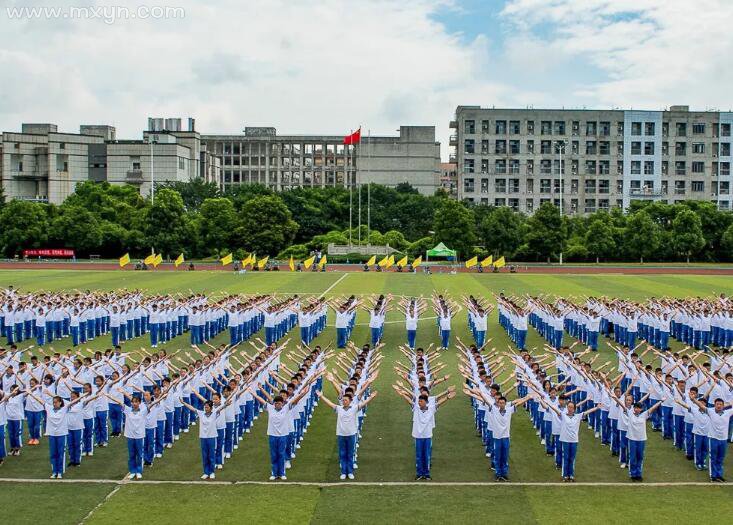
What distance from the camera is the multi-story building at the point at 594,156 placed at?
88500 mm

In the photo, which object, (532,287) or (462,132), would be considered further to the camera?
(462,132)

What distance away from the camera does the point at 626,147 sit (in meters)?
88.9

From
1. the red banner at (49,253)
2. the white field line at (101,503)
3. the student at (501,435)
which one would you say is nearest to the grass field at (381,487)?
the white field line at (101,503)

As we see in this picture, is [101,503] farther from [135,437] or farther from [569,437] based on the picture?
[569,437]

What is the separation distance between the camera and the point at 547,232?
211 feet

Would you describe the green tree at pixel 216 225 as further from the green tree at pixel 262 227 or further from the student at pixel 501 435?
the student at pixel 501 435

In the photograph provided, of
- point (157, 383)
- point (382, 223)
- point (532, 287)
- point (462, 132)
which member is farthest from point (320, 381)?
point (462, 132)

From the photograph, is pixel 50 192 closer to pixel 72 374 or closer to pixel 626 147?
pixel 626 147

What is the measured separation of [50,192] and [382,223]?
40.4 m

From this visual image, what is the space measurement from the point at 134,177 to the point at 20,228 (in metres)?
26.3

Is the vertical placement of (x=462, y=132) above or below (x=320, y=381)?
above

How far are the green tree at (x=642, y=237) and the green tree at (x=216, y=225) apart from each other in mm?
33889

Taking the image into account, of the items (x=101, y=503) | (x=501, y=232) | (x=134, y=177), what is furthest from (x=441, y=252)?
(x=101, y=503)

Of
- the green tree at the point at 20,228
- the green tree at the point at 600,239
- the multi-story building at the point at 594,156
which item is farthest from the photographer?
the multi-story building at the point at 594,156
